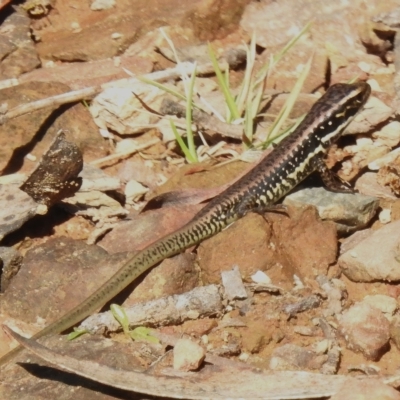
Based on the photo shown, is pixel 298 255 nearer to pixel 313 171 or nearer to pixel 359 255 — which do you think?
pixel 359 255

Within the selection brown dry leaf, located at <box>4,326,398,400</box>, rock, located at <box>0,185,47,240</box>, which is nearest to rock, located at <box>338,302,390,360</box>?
brown dry leaf, located at <box>4,326,398,400</box>

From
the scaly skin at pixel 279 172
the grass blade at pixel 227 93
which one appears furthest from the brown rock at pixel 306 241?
the grass blade at pixel 227 93

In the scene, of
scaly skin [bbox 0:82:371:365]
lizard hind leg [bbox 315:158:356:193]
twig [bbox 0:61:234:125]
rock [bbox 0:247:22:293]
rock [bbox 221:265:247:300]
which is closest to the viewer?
rock [bbox 221:265:247:300]

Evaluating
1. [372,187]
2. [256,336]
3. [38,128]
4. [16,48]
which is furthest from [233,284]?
[16,48]

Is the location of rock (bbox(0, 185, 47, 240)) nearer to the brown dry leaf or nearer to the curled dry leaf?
the curled dry leaf

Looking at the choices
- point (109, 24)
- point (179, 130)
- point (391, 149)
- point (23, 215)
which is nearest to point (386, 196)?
point (391, 149)

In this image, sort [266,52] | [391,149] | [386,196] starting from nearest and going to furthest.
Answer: [386,196] < [391,149] < [266,52]
